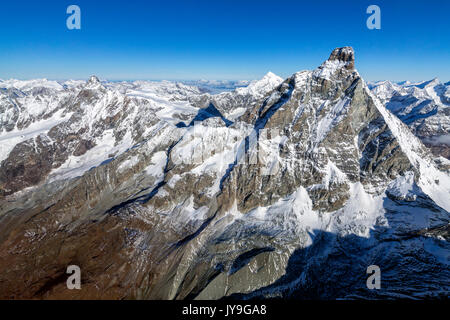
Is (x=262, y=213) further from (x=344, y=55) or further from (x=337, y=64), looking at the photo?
A: (x=344, y=55)

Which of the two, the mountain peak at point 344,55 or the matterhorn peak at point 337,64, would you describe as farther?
the matterhorn peak at point 337,64

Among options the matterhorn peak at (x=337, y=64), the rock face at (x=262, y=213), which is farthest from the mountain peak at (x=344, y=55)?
the rock face at (x=262, y=213)

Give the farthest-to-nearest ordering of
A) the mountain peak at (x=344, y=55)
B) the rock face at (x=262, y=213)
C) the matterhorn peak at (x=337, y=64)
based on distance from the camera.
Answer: the matterhorn peak at (x=337, y=64), the mountain peak at (x=344, y=55), the rock face at (x=262, y=213)

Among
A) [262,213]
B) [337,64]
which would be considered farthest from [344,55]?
[262,213]

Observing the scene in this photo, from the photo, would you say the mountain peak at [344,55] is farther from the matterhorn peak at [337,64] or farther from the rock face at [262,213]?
the rock face at [262,213]

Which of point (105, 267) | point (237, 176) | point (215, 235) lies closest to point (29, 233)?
point (105, 267)

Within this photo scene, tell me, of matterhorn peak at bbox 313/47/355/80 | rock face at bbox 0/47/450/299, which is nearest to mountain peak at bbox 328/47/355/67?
matterhorn peak at bbox 313/47/355/80
